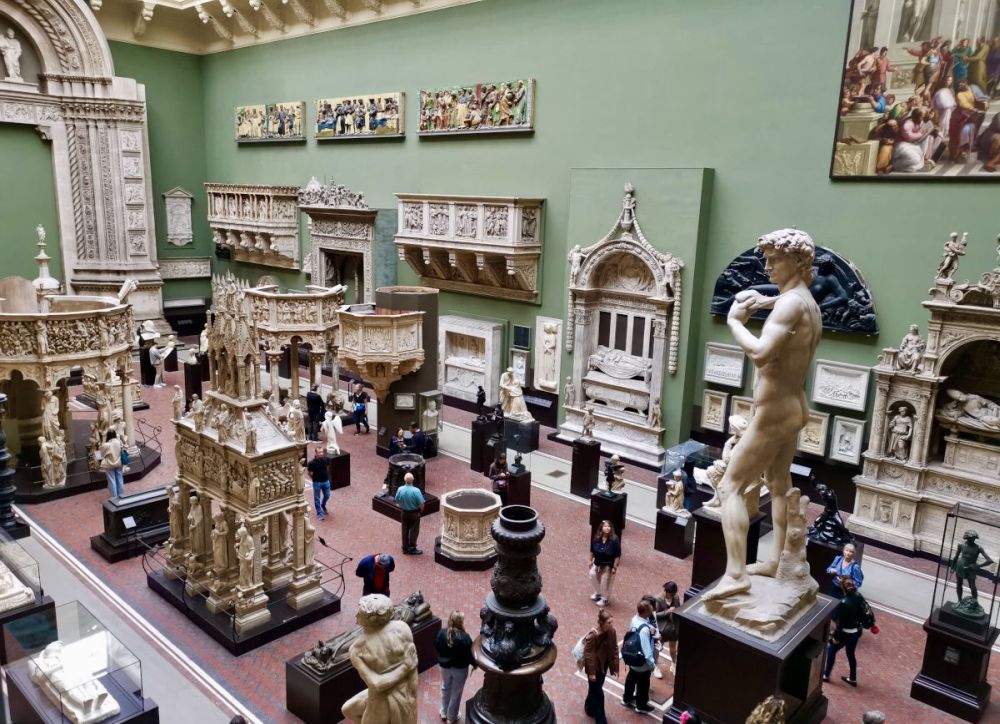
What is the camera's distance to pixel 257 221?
21.7 metres

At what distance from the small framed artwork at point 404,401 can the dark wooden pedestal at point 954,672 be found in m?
→ 9.23

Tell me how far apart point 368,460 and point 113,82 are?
46.9 feet

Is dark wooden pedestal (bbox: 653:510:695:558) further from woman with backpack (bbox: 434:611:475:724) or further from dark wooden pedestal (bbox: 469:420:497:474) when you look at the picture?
woman with backpack (bbox: 434:611:475:724)

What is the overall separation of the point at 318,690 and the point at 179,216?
20.9 metres

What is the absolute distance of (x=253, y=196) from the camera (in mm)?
21641

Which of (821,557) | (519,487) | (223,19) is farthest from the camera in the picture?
(223,19)

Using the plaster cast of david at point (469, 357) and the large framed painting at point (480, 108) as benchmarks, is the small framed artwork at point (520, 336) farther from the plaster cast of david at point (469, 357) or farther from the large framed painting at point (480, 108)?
the large framed painting at point (480, 108)

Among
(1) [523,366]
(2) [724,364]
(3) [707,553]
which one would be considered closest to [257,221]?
(1) [523,366]

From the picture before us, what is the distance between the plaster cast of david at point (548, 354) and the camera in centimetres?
1554

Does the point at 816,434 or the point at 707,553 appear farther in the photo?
the point at 816,434

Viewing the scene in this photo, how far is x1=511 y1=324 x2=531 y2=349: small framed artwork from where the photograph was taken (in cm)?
1616

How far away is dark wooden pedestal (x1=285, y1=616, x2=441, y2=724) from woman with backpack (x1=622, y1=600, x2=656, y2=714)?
8.35 ft

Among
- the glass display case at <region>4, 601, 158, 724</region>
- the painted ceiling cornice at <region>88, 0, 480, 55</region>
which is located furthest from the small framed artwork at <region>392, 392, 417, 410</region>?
the painted ceiling cornice at <region>88, 0, 480, 55</region>

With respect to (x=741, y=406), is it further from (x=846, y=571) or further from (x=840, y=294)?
(x=846, y=571)
